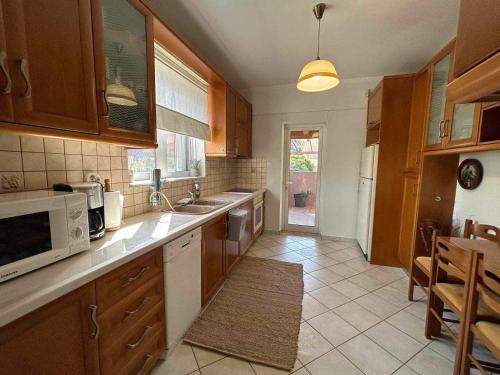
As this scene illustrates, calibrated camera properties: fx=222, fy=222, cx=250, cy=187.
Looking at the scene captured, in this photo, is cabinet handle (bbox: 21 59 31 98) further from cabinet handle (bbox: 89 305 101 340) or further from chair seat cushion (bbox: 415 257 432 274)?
chair seat cushion (bbox: 415 257 432 274)

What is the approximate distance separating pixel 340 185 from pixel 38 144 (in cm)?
→ 356

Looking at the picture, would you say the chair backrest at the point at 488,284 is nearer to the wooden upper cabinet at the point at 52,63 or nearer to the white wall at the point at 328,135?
the wooden upper cabinet at the point at 52,63

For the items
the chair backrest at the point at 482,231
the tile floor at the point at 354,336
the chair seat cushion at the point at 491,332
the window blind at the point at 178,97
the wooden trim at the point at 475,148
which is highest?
the window blind at the point at 178,97

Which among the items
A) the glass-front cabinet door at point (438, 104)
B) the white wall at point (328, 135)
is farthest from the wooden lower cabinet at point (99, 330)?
the white wall at point (328, 135)

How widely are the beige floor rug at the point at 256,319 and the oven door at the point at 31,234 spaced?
115 centimetres

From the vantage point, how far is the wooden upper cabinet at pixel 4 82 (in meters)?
0.76

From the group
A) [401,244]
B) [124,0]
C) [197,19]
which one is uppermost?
[197,19]

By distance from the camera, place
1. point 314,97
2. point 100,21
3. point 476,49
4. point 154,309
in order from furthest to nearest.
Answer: point 314,97 → point 154,309 → point 100,21 → point 476,49

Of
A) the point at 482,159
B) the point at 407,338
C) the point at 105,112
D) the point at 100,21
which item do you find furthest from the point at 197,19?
the point at 407,338

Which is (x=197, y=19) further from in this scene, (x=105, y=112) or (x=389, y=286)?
(x=389, y=286)

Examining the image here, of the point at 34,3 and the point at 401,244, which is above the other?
the point at 34,3

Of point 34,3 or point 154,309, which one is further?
point 154,309

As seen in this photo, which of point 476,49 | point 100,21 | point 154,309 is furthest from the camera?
point 154,309

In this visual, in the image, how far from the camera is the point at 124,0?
1280 millimetres
